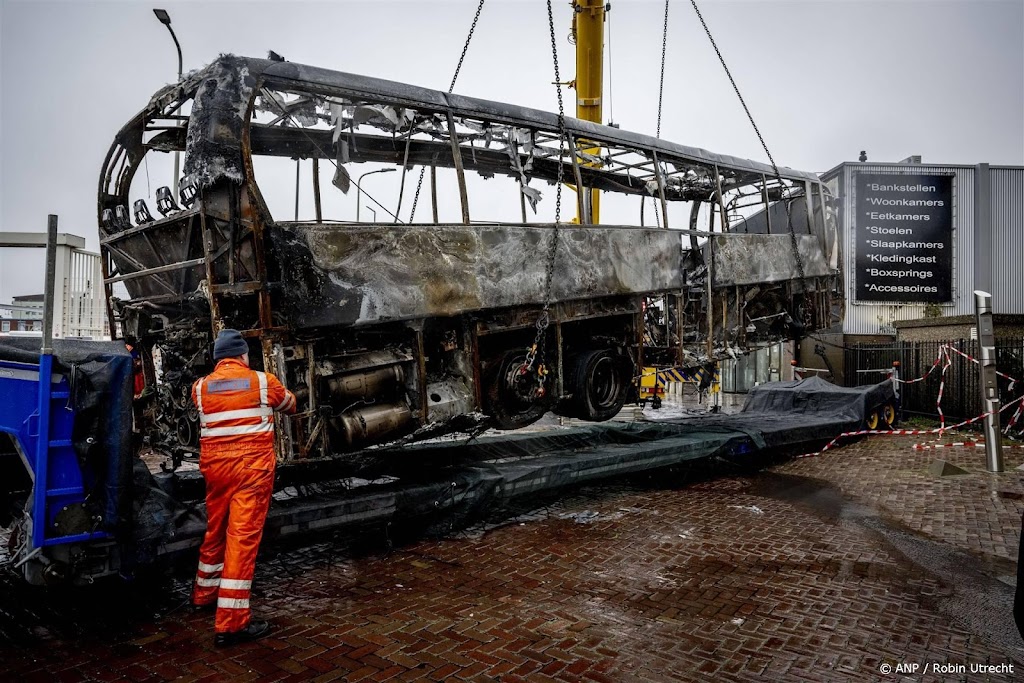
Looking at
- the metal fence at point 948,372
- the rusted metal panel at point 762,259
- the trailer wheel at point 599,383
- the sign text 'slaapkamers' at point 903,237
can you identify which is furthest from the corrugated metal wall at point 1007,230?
the trailer wheel at point 599,383

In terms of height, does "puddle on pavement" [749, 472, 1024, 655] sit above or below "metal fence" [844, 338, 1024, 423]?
below

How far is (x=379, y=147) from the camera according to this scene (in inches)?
273

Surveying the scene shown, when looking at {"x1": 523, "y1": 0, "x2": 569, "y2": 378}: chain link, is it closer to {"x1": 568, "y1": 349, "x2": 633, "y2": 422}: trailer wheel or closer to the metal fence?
{"x1": 568, "y1": 349, "x2": 633, "y2": 422}: trailer wheel

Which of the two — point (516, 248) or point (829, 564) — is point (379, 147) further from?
point (829, 564)

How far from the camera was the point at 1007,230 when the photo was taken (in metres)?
17.5

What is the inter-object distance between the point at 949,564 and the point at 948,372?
8849mm

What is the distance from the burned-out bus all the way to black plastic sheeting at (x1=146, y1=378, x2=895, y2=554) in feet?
1.43

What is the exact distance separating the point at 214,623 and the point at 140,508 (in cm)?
86

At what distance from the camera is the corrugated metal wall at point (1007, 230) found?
1752 cm

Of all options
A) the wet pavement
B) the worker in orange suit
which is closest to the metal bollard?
the wet pavement

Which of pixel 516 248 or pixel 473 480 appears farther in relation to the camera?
pixel 516 248

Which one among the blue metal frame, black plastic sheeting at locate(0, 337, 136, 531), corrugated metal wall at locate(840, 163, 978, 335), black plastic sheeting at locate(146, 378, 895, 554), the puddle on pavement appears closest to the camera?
the blue metal frame

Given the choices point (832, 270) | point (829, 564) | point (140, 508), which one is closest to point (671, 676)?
point (829, 564)

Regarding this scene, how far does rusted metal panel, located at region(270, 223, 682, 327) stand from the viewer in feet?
16.2
